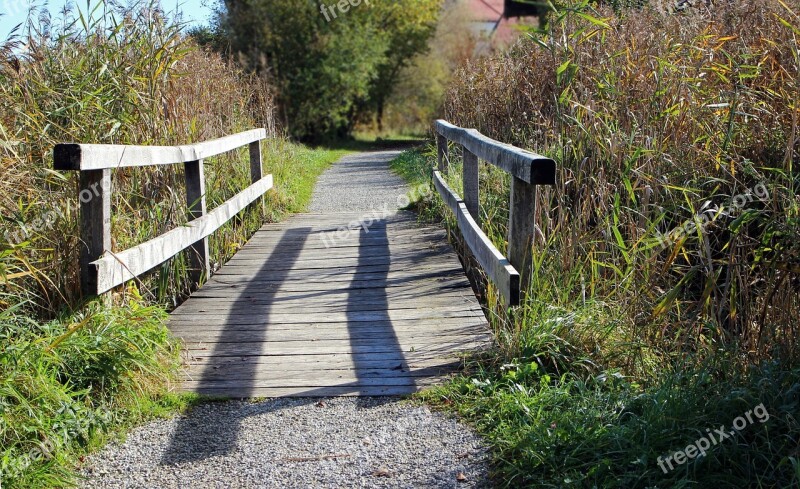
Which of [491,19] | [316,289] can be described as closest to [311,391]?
[316,289]

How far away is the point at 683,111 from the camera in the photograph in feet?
16.8

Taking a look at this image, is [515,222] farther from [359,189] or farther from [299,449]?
[359,189]

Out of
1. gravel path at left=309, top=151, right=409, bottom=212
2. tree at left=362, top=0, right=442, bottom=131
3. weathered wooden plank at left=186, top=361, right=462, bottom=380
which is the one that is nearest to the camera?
weathered wooden plank at left=186, top=361, right=462, bottom=380

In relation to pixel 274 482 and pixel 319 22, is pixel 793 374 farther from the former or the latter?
pixel 319 22

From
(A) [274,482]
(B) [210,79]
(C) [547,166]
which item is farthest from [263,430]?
(B) [210,79]

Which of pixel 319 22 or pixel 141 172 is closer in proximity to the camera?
pixel 141 172

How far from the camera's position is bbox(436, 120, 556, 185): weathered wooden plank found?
12.5 ft

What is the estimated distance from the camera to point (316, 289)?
6016mm

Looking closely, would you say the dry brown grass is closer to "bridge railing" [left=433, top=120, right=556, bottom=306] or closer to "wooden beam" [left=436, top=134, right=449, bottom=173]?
"bridge railing" [left=433, top=120, right=556, bottom=306]

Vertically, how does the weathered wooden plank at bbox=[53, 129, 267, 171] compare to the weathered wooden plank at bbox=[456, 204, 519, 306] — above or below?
above

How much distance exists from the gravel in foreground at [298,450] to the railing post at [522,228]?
3.10ft

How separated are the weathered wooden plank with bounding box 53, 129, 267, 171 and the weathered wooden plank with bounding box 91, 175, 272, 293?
1.52 ft

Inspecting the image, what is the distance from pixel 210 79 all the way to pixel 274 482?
5.75 meters

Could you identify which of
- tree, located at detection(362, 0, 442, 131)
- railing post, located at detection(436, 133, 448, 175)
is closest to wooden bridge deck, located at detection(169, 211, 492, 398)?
railing post, located at detection(436, 133, 448, 175)
